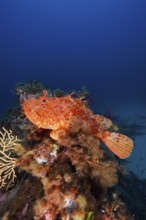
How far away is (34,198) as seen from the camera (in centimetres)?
379

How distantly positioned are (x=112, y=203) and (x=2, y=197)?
77.3 inches

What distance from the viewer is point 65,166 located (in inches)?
151

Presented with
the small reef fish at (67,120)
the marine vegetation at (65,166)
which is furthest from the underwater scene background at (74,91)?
the small reef fish at (67,120)

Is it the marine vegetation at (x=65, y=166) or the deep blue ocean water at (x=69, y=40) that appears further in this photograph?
the deep blue ocean water at (x=69, y=40)

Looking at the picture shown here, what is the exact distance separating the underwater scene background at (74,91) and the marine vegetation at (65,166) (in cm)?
2

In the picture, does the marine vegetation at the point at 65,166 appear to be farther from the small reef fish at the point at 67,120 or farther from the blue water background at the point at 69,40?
the blue water background at the point at 69,40

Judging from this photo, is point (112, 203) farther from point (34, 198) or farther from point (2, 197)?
point (2, 197)

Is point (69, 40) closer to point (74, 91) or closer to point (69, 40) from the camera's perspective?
point (69, 40)

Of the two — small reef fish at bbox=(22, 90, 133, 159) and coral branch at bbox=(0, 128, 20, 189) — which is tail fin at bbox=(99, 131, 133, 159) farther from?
coral branch at bbox=(0, 128, 20, 189)

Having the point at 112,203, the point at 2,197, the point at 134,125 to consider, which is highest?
the point at 134,125

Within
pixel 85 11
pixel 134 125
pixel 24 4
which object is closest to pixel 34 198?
pixel 134 125

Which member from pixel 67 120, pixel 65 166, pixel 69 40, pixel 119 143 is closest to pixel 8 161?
pixel 65 166

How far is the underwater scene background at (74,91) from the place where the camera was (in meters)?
3.79

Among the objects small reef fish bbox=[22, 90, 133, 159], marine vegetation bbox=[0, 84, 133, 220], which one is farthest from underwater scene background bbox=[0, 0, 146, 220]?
small reef fish bbox=[22, 90, 133, 159]
